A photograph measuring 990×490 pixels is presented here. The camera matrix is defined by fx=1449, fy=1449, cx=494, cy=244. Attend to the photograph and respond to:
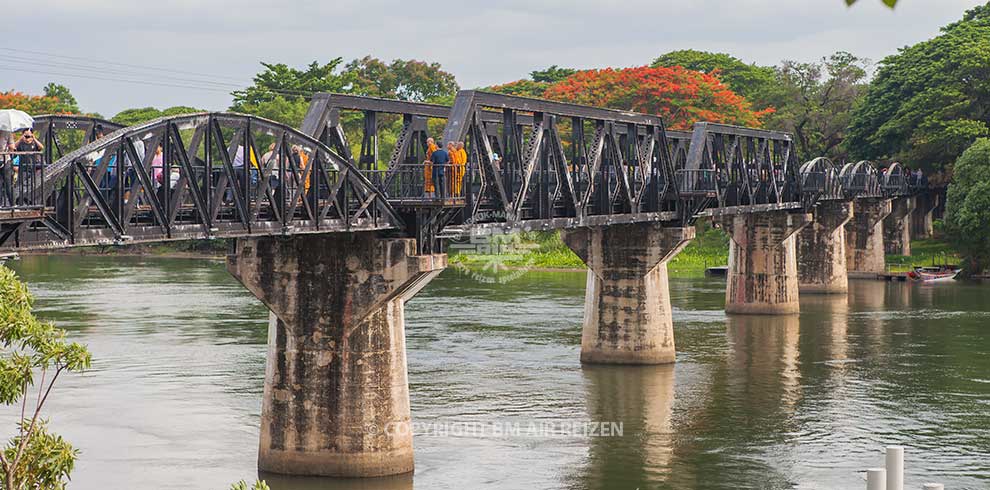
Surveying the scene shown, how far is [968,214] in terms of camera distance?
99.6m

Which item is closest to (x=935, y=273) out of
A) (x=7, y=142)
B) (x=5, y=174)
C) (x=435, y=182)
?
(x=435, y=182)

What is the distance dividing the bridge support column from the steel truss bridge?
1.12m

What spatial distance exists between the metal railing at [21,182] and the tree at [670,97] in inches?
3896

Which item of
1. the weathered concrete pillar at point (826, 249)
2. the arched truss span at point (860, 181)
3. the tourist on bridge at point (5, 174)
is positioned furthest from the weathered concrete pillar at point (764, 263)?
the tourist on bridge at point (5, 174)

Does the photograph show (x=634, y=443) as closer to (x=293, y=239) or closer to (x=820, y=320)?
(x=293, y=239)

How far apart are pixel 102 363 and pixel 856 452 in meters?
29.7

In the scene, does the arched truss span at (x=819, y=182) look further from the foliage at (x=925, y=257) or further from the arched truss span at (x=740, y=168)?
the foliage at (x=925, y=257)

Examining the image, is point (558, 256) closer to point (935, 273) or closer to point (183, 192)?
point (935, 273)

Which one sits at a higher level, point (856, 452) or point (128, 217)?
point (128, 217)

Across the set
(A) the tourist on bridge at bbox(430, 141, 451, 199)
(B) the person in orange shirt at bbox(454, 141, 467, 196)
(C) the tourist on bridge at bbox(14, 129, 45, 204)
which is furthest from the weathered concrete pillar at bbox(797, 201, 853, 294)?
(C) the tourist on bridge at bbox(14, 129, 45, 204)

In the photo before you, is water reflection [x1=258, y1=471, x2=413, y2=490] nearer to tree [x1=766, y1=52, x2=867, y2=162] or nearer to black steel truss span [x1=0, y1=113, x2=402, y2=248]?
black steel truss span [x1=0, y1=113, x2=402, y2=248]

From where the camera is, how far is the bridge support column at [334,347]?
35.4m

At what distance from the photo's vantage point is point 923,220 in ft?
409

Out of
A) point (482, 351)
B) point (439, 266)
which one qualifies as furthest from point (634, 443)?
point (482, 351)
